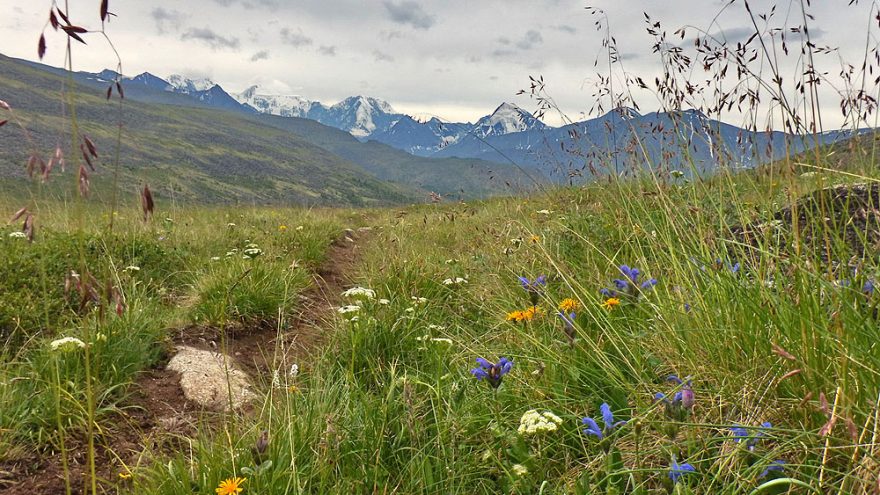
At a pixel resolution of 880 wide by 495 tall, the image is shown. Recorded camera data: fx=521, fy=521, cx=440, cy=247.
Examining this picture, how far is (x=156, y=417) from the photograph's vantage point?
2.68m

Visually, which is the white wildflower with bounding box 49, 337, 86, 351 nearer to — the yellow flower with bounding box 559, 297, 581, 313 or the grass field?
the grass field

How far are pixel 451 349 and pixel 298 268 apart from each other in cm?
335

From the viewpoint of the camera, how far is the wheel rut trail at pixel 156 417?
262 cm

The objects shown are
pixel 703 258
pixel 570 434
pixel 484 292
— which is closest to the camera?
pixel 570 434

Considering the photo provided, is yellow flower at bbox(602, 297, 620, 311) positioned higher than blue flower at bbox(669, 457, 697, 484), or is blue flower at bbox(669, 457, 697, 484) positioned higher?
yellow flower at bbox(602, 297, 620, 311)

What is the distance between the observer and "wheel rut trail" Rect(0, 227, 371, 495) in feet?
8.61

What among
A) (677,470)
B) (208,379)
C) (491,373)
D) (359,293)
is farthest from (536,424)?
(208,379)

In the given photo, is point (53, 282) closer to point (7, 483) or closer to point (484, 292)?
point (7, 483)

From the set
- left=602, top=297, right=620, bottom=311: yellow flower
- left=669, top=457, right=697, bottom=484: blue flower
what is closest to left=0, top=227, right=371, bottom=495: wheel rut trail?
left=669, top=457, right=697, bottom=484: blue flower

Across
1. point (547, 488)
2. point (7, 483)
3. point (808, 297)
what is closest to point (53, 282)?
point (7, 483)

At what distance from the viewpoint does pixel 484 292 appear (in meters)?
4.71

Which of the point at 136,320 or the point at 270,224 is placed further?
the point at 270,224

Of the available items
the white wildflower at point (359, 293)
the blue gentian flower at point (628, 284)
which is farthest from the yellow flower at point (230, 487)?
the blue gentian flower at point (628, 284)

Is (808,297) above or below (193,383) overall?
above
